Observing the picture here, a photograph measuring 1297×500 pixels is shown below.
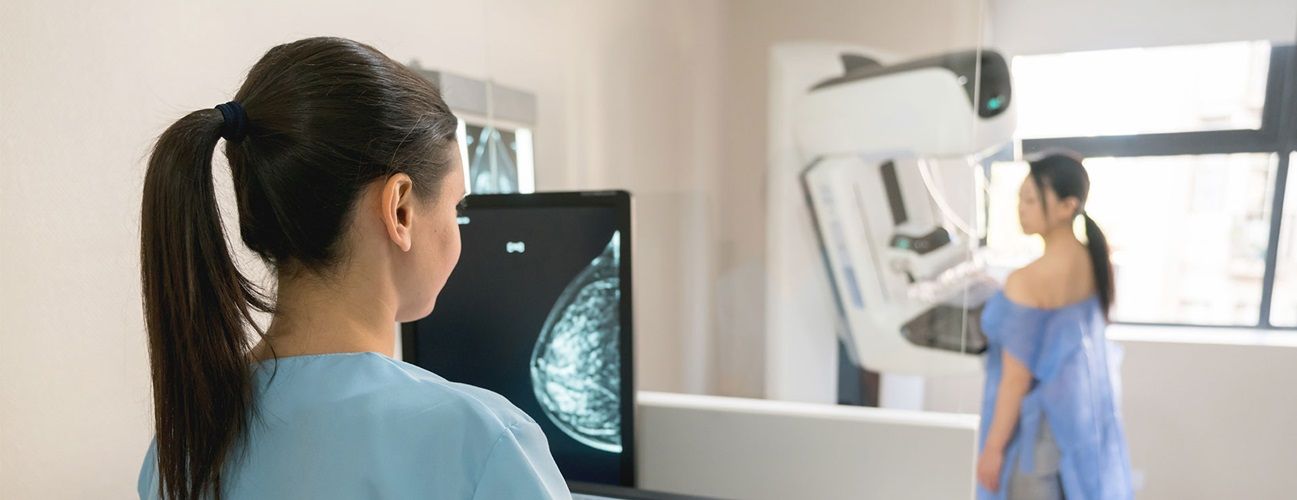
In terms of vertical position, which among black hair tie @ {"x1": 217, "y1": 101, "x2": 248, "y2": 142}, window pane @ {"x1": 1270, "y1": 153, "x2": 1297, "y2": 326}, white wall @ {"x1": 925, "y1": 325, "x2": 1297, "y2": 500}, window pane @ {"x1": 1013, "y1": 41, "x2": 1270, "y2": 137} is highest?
window pane @ {"x1": 1013, "y1": 41, "x2": 1270, "y2": 137}

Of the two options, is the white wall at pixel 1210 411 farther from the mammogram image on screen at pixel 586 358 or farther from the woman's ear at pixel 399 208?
the woman's ear at pixel 399 208

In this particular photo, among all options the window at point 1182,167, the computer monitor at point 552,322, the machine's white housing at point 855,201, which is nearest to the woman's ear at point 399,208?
the computer monitor at point 552,322

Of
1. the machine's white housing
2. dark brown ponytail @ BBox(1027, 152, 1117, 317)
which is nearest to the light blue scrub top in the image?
the machine's white housing

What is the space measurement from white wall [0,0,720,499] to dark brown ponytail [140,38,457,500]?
46cm

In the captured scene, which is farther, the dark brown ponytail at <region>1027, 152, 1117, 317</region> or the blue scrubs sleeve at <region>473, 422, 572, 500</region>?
the dark brown ponytail at <region>1027, 152, 1117, 317</region>

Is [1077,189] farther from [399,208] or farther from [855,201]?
[399,208]

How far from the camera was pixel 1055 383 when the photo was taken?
6.53ft

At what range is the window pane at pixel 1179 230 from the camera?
2.72 metres

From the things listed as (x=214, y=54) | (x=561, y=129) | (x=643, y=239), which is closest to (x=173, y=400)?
(x=214, y=54)

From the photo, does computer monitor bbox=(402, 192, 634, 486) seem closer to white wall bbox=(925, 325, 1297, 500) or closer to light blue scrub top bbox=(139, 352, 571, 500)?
light blue scrub top bbox=(139, 352, 571, 500)

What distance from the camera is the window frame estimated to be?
2.59 m

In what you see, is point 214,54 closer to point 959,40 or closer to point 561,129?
point 561,129

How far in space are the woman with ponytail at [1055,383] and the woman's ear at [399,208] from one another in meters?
1.71

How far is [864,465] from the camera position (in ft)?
3.74
